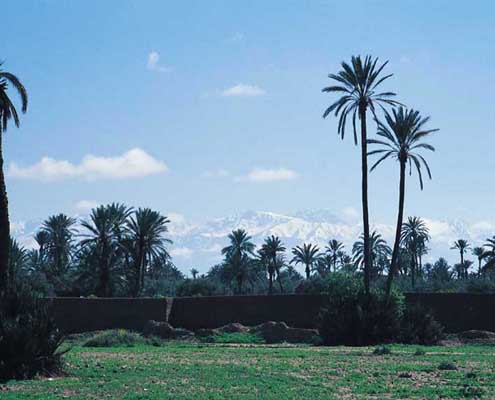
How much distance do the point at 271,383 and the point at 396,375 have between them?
3941 millimetres

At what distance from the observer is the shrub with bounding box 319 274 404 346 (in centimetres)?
3909

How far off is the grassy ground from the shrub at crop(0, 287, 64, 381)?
1.94ft

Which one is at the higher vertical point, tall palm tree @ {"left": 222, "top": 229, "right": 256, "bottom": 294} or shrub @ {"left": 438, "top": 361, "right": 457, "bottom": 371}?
tall palm tree @ {"left": 222, "top": 229, "right": 256, "bottom": 294}

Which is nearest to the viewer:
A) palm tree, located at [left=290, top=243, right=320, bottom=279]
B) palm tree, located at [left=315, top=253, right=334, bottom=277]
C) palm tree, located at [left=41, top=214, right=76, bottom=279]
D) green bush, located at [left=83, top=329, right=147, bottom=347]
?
green bush, located at [left=83, top=329, right=147, bottom=347]

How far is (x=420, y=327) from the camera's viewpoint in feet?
135

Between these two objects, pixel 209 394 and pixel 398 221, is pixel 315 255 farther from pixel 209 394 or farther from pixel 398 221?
pixel 209 394

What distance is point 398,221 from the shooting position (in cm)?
4500

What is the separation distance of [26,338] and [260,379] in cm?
590

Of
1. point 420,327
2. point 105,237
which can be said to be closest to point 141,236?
point 105,237

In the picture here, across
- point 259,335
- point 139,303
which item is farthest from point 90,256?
point 259,335

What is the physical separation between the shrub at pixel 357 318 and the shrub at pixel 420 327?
88cm

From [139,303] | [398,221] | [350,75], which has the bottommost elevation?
[139,303]

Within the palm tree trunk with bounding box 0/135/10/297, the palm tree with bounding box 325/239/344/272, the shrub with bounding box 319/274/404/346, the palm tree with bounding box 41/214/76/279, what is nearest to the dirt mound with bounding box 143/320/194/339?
the shrub with bounding box 319/274/404/346

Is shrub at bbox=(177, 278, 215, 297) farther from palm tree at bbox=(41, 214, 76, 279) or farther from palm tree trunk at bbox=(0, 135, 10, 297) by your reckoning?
palm tree trunk at bbox=(0, 135, 10, 297)
